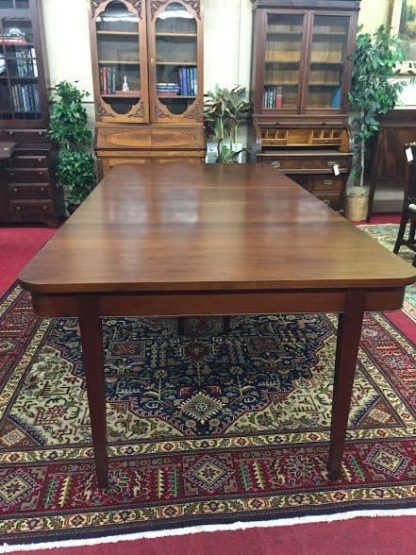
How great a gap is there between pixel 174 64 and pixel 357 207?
225 centimetres

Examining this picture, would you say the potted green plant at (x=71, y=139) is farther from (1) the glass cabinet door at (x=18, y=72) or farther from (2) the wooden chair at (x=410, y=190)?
(2) the wooden chair at (x=410, y=190)

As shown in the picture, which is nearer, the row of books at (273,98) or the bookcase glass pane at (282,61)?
the bookcase glass pane at (282,61)

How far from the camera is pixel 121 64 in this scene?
4.08 metres

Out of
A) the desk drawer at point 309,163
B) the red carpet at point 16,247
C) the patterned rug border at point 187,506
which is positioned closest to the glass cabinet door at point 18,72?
the red carpet at point 16,247

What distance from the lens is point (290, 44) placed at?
413 centimetres

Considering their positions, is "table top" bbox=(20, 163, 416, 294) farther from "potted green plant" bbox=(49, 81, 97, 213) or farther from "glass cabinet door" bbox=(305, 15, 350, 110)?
"glass cabinet door" bbox=(305, 15, 350, 110)

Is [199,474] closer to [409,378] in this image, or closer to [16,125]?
[409,378]

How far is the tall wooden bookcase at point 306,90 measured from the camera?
13.2ft

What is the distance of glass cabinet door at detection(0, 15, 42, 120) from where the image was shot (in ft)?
12.9

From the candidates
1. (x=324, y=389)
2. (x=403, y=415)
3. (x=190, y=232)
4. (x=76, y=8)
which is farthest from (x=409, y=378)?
(x=76, y=8)

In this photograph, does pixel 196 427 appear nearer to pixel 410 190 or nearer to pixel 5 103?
pixel 410 190

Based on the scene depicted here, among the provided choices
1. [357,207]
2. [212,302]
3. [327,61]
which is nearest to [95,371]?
[212,302]

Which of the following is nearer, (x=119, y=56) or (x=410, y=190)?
(x=410, y=190)

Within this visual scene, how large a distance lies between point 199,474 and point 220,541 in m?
0.24
